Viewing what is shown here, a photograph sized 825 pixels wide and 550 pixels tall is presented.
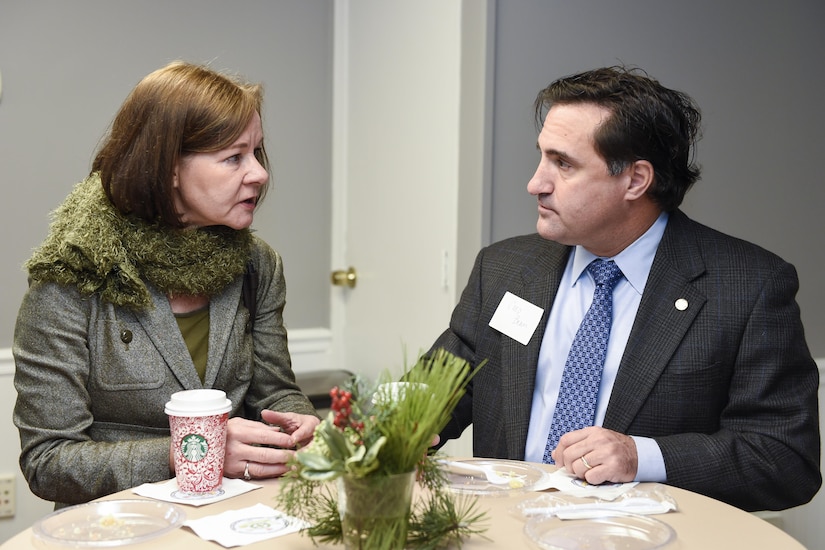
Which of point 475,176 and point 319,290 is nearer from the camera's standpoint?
point 475,176

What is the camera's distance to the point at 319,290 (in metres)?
3.86

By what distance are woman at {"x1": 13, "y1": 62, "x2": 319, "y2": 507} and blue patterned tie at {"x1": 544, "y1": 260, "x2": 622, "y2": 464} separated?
538mm

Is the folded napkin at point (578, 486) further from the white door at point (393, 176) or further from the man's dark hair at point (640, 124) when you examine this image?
the white door at point (393, 176)

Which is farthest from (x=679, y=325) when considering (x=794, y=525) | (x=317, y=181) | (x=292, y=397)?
(x=317, y=181)

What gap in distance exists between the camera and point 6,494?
3170 mm

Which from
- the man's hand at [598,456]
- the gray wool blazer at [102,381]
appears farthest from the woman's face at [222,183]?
the man's hand at [598,456]

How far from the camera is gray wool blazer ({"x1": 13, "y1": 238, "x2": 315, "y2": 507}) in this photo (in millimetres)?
1728

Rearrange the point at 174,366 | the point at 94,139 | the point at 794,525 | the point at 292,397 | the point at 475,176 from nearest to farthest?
the point at 174,366
the point at 292,397
the point at 475,176
the point at 794,525
the point at 94,139

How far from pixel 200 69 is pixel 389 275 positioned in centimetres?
167

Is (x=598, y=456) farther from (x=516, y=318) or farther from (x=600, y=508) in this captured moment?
(x=516, y=318)

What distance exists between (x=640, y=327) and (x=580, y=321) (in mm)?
171

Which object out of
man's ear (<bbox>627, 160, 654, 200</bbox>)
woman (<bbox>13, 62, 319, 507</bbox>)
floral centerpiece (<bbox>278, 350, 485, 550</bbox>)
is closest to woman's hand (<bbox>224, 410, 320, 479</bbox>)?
woman (<bbox>13, 62, 319, 507</bbox>)

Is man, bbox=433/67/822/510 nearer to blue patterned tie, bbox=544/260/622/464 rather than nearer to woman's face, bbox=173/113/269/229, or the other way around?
blue patterned tie, bbox=544/260/622/464

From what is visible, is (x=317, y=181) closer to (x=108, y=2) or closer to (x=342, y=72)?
(x=342, y=72)
